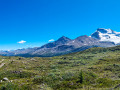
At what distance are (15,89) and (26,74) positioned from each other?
65.9ft

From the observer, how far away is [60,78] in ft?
130

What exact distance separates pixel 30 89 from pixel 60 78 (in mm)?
12634

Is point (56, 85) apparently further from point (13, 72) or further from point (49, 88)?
point (13, 72)

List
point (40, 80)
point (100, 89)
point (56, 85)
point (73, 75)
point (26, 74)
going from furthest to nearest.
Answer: point (26, 74) < point (73, 75) < point (40, 80) < point (56, 85) < point (100, 89)

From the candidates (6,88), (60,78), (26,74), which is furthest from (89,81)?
(26,74)

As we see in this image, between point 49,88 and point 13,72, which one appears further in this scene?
point 13,72

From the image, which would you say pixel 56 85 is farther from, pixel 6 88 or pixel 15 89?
pixel 6 88

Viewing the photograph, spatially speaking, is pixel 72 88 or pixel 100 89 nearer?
pixel 100 89

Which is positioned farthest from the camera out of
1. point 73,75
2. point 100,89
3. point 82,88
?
point 73,75

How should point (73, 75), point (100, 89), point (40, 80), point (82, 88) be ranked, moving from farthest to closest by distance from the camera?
point (73, 75), point (40, 80), point (82, 88), point (100, 89)

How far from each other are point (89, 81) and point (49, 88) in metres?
13.9

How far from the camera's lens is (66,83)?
34375mm

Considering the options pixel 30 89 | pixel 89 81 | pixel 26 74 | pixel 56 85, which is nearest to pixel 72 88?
pixel 56 85

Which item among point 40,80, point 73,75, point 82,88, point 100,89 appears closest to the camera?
point 100,89
